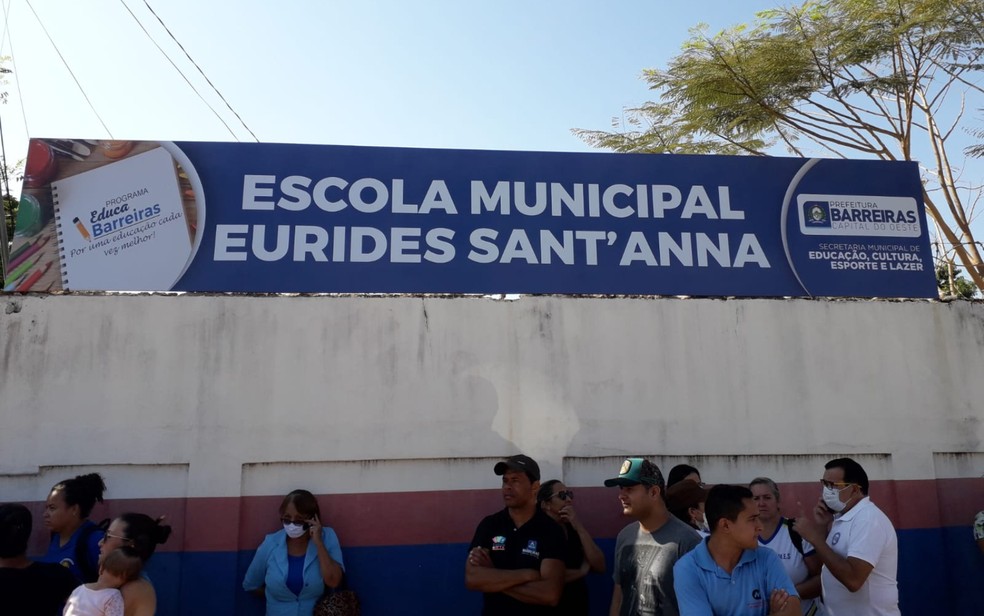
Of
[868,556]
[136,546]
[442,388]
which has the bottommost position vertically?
[868,556]

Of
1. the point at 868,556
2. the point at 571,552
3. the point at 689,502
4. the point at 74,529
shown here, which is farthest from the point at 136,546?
the point at 868,556

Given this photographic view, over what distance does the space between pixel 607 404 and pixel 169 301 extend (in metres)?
3.71

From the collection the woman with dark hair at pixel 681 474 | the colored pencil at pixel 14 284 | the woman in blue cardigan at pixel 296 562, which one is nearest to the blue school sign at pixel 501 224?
the colored pencil at pixel 14 284

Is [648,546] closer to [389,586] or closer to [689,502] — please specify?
[689,502]

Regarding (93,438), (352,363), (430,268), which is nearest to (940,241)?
(430,268)

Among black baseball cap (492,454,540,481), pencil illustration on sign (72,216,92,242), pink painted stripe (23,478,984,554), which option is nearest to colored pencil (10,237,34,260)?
pencil illustration on sign (72,216,92,242)

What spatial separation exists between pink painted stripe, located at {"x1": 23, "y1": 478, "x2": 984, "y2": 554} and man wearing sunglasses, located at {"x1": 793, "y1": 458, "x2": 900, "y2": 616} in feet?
5.98

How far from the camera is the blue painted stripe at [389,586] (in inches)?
247

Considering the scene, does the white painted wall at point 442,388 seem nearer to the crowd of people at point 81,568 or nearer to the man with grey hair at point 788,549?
the crowd of people at point 81,568

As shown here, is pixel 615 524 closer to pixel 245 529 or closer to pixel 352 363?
pixel 352 363

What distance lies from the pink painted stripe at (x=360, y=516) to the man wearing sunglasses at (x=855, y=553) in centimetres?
182

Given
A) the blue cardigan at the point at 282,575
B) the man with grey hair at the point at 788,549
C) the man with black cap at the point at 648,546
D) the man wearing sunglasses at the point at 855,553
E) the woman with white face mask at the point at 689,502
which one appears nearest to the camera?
the man with black cap at the point at 648,546

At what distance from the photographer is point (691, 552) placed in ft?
13.1

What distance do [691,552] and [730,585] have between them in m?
0.24
